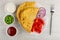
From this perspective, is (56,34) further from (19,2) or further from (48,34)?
(19,2)

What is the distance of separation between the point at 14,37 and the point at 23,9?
20 cm

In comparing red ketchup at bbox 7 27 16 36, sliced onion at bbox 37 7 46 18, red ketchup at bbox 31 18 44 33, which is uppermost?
sliced onion at bbox 37 7 46 18

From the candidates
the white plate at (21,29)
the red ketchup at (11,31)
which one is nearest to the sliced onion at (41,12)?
the white plate at (21,29)

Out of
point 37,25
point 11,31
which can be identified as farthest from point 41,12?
point 11,31

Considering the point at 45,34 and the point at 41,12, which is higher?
the point at 41,12

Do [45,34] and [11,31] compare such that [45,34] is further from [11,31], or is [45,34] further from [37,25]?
[11,31]

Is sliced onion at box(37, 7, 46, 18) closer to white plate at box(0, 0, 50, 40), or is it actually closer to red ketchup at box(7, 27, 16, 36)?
white plate at box(0, 0, 50, 40)

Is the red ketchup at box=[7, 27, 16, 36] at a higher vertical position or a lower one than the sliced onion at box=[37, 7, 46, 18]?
lower

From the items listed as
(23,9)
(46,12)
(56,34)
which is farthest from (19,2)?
(56,34)

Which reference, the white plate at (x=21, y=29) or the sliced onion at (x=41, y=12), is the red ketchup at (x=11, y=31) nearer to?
the white plate at (x=21, y=29)

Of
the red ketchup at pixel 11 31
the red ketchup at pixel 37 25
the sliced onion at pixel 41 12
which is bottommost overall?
the red ketchup at pixel 11 31

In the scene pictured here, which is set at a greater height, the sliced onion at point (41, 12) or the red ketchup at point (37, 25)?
the sliced onion at point (41, 12)

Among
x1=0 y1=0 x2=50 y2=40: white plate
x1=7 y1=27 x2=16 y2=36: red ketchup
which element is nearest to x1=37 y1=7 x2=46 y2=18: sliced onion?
x1=0 y1=0 x2=50 y2=40: white plate

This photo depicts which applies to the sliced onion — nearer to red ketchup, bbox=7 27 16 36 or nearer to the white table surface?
the white table surface
